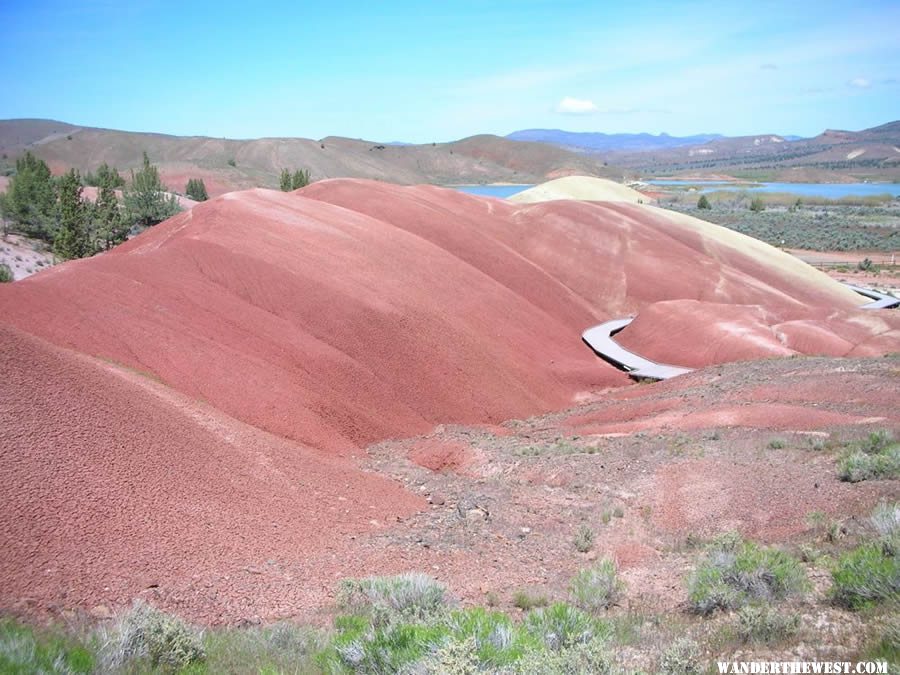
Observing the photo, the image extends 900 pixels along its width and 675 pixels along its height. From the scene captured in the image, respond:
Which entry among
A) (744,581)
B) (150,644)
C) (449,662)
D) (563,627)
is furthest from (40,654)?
(744,581)

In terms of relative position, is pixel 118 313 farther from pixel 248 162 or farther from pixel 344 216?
pixel 248 162

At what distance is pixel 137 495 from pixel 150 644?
4.13m

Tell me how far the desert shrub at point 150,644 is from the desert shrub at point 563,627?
2.81 meters

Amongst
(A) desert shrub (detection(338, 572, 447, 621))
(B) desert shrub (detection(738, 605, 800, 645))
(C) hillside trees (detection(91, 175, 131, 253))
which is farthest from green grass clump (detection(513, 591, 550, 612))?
(C) hillside trees (detection(91, 175, 131, 253))

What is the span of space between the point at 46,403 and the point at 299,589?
481 cm

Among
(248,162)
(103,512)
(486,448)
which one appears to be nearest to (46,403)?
(103,512)

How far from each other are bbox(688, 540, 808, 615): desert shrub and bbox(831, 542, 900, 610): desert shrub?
0.46 meters

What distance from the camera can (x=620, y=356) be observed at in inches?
1201

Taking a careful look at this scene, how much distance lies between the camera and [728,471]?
1200 centimetres

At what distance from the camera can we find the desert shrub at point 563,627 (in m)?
5.70

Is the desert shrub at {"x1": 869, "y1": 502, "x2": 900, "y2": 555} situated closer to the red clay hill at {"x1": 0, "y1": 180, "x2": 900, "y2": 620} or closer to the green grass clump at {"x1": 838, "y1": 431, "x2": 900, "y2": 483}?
the green grass clump at {"x1": 838, "y1": 431, "x2": 900, "y2": 483}

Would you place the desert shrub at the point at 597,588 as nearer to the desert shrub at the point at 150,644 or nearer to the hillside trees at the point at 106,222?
the desert shrub at the point at 150,644

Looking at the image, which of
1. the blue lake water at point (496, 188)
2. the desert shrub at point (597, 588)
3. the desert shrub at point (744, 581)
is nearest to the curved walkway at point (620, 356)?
the desert shrub at point (597, 588)

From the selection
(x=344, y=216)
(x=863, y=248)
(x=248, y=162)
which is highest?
(x=248, y=162)
